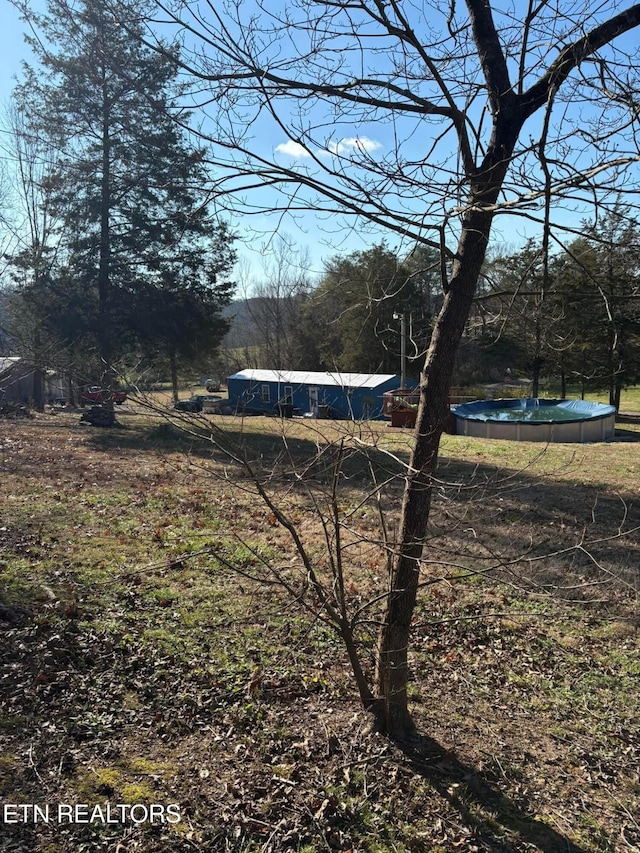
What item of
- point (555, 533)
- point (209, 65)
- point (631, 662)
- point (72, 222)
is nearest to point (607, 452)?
point (555, 533)

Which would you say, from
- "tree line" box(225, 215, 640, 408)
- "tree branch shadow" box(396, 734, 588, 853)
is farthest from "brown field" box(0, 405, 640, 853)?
"tree line" box(225, 215, 640, 408)

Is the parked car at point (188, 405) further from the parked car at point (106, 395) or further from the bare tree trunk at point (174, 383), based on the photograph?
the parked car at point (106, 395)

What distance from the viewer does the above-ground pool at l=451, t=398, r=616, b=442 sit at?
19344 mm

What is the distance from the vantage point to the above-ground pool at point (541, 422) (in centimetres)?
1934

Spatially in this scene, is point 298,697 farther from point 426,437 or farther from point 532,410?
point 532,410

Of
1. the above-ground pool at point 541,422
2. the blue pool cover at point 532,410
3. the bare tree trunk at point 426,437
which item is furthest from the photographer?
the blue pool cover at point 532,410

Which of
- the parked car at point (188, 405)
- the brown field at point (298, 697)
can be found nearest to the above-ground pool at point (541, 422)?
the parked car at point (188, 405)

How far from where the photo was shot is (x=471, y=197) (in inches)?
101

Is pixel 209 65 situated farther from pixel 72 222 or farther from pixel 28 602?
pixel 72 222

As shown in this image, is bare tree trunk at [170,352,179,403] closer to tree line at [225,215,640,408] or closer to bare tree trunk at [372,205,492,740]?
tree line at [225,215,640,408]

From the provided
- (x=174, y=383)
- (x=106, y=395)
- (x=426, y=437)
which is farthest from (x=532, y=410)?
(x=426, y=437)

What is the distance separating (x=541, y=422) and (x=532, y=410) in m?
4.81

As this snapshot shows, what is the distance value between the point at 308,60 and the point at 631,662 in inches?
191

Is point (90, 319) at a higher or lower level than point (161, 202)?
lower
